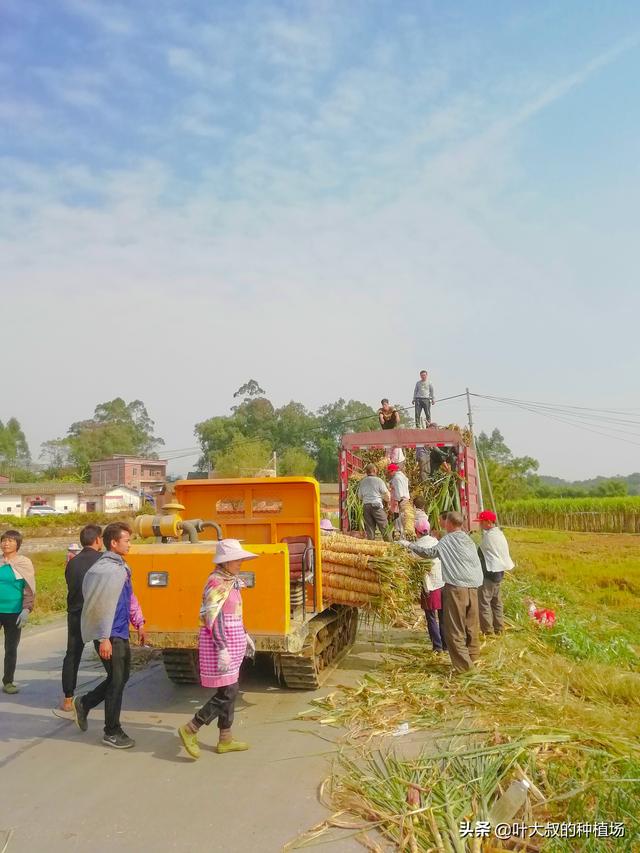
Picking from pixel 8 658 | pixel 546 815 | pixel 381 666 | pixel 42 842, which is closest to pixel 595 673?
pixel 381 666

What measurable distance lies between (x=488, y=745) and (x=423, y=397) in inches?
412

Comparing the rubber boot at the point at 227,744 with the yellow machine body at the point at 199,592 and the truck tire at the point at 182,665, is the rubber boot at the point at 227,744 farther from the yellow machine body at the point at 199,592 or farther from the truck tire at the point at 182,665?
the truck tire at the point at 182,665

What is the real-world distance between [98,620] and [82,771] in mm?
1069

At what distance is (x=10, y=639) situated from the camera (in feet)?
24.0

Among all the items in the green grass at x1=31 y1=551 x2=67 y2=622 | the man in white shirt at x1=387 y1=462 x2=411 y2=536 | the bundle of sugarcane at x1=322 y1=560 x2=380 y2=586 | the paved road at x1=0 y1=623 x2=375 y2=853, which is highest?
the man in white shirt at x1=387 y1=462 x2=411 y2=536

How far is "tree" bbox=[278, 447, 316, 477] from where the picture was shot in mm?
65250

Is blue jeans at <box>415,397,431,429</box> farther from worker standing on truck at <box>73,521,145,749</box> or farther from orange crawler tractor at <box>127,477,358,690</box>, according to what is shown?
worker standing on truck at <box>73,521,145,749</box>

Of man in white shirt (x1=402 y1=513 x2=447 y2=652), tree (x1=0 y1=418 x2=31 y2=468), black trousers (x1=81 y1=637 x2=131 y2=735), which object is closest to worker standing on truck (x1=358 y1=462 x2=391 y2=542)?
man in white shirt (x1=402 y1=513 x2=447 y2=652)

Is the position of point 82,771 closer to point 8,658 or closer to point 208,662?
point 208,662

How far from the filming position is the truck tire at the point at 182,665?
23.4 feet

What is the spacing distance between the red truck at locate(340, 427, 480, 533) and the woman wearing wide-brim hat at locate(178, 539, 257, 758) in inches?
251

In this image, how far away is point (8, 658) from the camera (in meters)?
7.38

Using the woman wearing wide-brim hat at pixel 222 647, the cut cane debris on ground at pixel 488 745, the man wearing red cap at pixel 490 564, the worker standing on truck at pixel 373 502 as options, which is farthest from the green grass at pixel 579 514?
the woman wearing wide-brim hat at pixel 222 647

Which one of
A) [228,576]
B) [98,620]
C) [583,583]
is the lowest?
[583,583]
